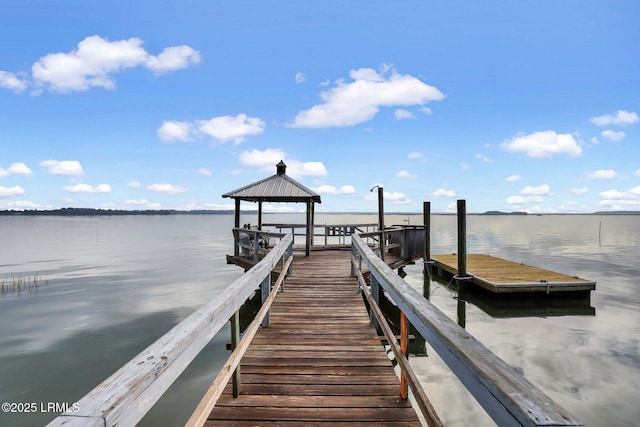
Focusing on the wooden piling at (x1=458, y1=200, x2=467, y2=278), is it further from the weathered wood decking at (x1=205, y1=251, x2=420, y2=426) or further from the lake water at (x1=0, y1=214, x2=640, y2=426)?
the weathered wood decking at (x1=205, y1=251, x2=420, y2=426)

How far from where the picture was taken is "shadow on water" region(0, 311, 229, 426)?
6.36 m

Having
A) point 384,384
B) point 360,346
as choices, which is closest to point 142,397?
point 384,384

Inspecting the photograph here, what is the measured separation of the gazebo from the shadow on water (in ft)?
16.7

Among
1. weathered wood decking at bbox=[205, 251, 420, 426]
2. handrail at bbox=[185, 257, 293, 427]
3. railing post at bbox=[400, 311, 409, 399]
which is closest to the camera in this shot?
handrail at bbox=[185, 257, 293, 427]

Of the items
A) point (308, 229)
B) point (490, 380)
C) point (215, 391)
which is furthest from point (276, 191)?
point (490, 380)

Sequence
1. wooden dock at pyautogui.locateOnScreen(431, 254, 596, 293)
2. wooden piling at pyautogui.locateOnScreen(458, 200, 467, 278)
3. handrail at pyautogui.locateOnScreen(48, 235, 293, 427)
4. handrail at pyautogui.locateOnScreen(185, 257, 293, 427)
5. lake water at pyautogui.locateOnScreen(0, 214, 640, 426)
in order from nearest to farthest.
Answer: handrail at pyautogui.locateOnScreen(48, 235, 293, 427) < handrail at pyautogui.locateOnScreen(185, 257, 293, 427) < lake water at pyautogui.locateOnScreen(0, 214, 640, 426) < wooden dock at pyautogui.locateOnScreen(431, 254, 596, 293) < wooden piling at pyautogui.locateOnScreen(458, 200, 467, 278)

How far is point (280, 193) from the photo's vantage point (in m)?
12.0

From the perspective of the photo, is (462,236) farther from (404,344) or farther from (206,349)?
(404,344)

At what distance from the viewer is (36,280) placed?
1714cm

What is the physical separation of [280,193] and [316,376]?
9042 millimetres

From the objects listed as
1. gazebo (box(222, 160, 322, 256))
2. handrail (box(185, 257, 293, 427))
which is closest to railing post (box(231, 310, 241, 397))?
handrail (box(185, 257, 293, 427))

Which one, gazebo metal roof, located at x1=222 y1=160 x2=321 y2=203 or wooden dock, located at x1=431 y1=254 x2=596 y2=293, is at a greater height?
gazebo metal roof, located at x1=222 y1=160 x2=321 y2=203

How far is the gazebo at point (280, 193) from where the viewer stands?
39.4 feet

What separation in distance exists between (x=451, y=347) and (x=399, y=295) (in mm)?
1080
